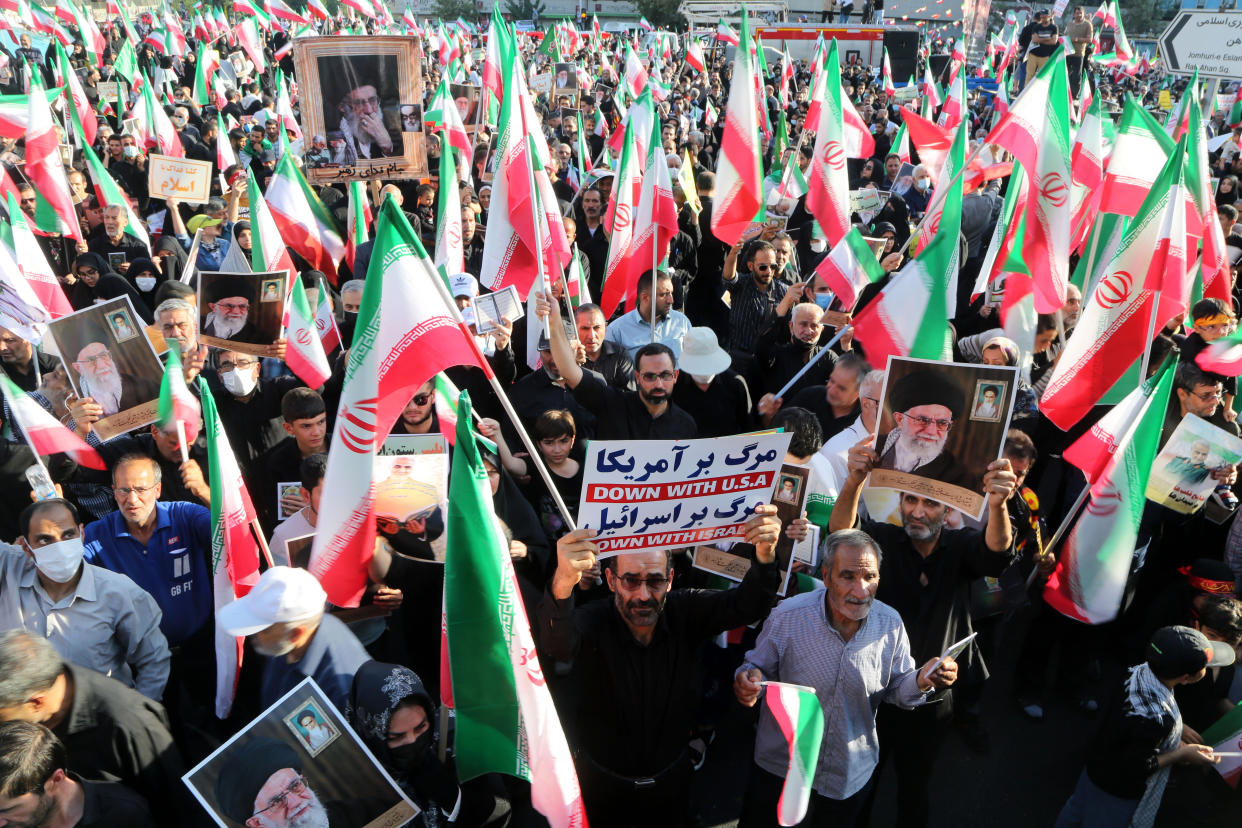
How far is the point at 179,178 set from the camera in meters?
8.43

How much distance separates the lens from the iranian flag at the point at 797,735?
2826 mm

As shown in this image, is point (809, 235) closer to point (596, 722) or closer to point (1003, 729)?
→ point (1003, 729)

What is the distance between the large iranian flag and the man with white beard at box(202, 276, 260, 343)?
4.48 m

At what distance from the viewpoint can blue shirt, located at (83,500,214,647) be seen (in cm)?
383

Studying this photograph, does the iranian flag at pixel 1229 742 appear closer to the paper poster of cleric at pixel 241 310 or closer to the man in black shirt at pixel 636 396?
the man in black shirt at pixel 636 396

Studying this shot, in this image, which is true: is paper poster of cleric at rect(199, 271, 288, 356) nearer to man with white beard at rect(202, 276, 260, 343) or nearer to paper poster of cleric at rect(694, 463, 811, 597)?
man with white beard at rect(202, 276, 260, 343)

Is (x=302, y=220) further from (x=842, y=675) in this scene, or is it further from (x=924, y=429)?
(x=842, y=675)

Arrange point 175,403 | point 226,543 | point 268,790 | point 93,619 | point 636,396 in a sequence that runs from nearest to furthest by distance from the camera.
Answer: point 268,790 → point 93,619 → point 226,543 → point 175,403 → point 636,396

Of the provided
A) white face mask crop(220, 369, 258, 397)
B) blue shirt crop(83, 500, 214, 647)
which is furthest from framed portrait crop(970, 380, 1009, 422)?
white face mask crop(220, 369, 258, 397)

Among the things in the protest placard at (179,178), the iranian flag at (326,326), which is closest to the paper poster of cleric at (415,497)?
the iranian flag at (326,326)

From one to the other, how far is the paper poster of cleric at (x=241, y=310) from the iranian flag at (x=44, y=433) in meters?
0.94

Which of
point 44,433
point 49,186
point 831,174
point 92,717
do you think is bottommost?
point 92,717

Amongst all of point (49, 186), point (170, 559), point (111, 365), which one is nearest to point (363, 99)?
point (49, 186)

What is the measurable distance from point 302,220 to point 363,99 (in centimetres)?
216
